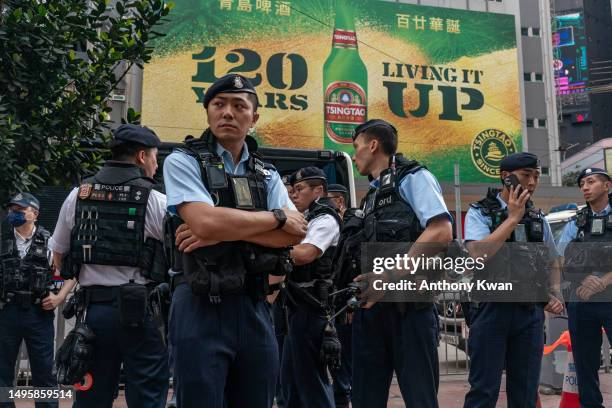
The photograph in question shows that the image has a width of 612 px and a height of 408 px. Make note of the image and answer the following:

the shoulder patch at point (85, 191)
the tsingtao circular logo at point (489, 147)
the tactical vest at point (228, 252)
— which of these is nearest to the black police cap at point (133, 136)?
the shoulder patch at point (85, 191)

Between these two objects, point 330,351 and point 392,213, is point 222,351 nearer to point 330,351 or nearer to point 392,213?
point 392,213

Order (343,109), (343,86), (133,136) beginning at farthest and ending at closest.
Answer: (343,86) < (343,109) < (133,136)

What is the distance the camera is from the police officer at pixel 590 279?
546 centimetres

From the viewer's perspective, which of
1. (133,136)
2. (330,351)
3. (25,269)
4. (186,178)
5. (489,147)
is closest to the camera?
(186,178)

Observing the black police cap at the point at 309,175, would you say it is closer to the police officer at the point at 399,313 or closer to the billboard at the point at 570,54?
the police officer at the point at 399,313

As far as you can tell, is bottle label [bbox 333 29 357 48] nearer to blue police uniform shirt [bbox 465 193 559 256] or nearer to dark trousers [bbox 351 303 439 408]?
blue police uniform shirt [bbox 465 193 559 256]

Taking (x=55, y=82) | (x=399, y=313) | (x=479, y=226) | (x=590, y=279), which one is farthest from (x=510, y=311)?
(x=55, y=82)

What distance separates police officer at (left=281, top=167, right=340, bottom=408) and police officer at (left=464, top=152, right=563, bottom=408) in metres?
1.05

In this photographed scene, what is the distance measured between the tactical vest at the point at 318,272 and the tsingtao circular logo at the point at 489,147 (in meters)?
28.5

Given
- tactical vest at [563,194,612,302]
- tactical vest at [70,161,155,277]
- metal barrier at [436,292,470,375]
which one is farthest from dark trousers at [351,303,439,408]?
metal barrier at [436,292,470,375]

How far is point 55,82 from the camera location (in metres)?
5.34

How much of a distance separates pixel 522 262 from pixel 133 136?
2.84 m

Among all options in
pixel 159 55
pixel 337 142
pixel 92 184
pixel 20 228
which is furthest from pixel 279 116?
pixel 92 184

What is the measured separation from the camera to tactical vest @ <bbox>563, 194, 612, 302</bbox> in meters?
5.70
